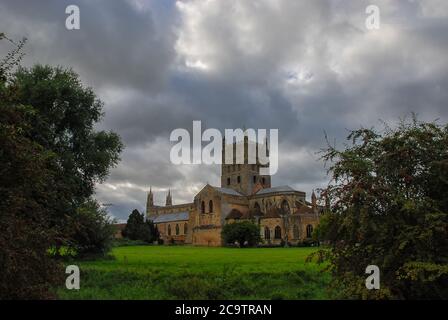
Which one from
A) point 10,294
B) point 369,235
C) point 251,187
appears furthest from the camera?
point 251,187

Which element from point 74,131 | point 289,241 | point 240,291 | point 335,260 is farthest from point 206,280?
point 289,241

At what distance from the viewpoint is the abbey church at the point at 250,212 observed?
9006 cm

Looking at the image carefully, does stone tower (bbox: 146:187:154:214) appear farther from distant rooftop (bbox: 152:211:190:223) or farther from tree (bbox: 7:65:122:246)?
tree (bbox: 7:65:122:246)

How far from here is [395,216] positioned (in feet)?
41.0

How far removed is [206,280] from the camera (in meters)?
20.0

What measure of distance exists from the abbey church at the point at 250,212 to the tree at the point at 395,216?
225ft

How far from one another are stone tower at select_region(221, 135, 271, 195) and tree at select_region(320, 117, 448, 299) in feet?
372

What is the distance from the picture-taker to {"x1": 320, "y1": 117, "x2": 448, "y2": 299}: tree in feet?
38.5

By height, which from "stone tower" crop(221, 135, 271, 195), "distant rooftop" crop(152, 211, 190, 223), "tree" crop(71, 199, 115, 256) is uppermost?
"stone tower" crop(221, 135, 271, 195)

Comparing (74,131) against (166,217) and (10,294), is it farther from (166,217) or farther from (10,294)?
(166,217)

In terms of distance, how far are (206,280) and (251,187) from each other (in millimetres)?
109701

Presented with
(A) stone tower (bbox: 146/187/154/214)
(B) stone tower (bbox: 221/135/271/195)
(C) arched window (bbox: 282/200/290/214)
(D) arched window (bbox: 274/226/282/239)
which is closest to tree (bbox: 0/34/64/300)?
(D) arched window (bbox: 274/226/282/239)

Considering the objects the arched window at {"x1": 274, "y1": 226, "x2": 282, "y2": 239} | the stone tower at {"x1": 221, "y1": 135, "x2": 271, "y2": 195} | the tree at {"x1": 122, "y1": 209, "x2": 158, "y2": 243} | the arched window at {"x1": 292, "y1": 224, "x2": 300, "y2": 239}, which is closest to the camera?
the arched window at {"x1": 292, "y1": 224, "x2": 300, "y2": 239}

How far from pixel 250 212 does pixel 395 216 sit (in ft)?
297
